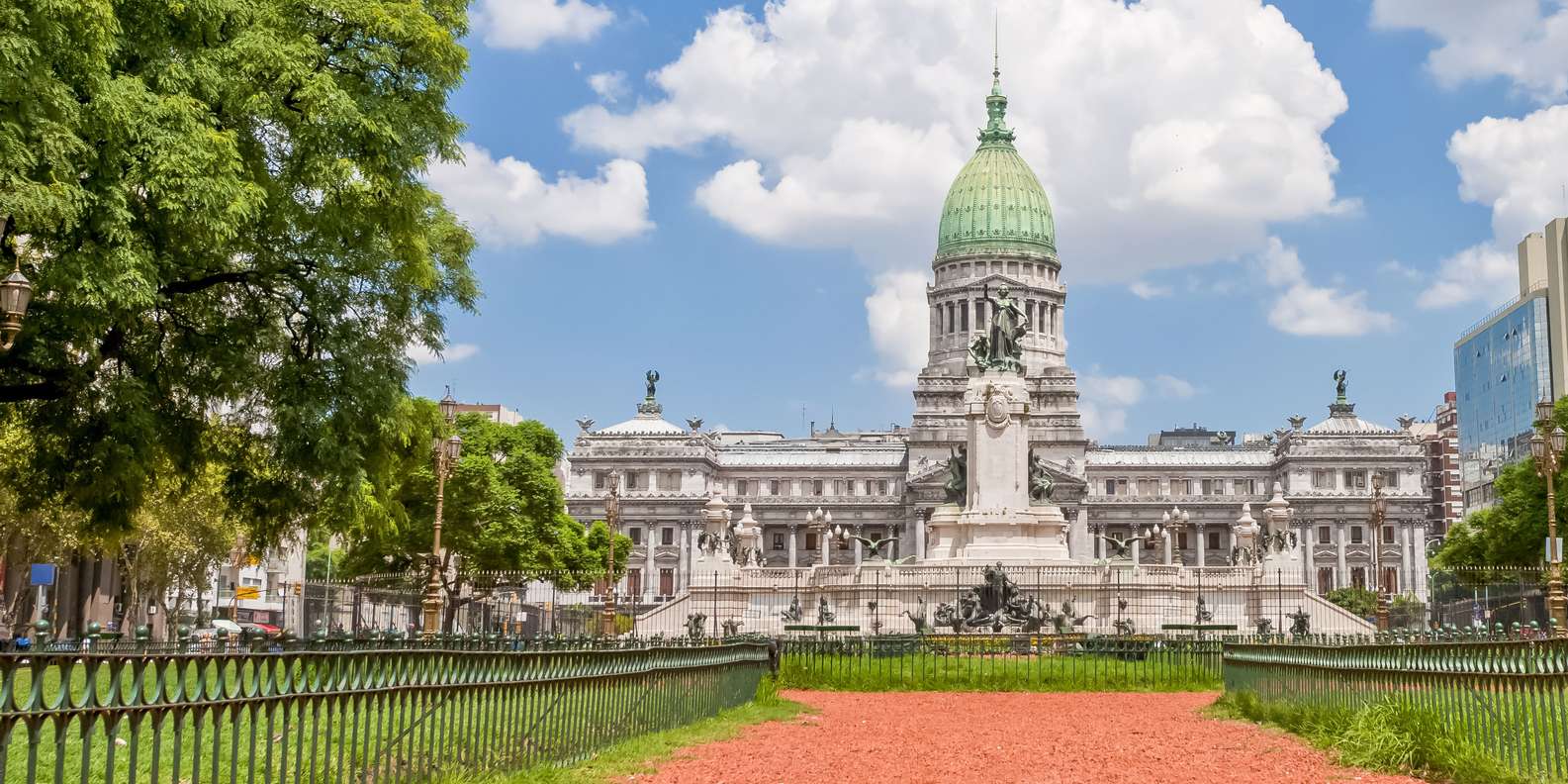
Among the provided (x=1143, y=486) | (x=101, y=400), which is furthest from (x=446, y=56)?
(x=1143, y=486)

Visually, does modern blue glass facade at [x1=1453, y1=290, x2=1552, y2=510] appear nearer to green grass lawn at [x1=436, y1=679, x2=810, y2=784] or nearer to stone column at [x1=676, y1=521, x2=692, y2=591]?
stone column at [x1=676, y1=521, x2=692, y2=591]

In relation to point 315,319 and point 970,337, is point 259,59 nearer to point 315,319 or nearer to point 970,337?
point 315,319

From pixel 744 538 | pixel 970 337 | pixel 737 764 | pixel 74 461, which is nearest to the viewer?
pixel 737 764

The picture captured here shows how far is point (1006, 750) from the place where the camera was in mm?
18266

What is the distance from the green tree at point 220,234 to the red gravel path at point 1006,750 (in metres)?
9.73

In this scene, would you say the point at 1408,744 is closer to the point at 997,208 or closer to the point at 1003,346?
the point at 1003,346

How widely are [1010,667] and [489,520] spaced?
38.5 m

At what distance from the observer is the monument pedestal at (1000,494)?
52.0 m

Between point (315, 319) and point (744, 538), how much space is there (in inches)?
1849

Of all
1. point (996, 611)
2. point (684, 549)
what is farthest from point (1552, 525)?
point (684, 549)

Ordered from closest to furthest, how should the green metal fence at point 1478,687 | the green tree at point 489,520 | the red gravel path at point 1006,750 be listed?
the green metal fence at point 1478,687, the red gravel path at point 1006,750, the green tree at point 489,520

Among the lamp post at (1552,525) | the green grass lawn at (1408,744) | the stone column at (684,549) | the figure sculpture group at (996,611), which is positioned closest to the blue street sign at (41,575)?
the figure sculpture group at (996,611)

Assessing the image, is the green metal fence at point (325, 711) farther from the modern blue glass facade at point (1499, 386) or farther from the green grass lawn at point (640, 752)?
the modern blue glass facade at point (1499, 386)

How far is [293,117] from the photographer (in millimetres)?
23469
